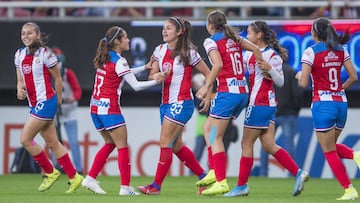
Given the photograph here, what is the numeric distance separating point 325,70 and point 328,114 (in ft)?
1.81

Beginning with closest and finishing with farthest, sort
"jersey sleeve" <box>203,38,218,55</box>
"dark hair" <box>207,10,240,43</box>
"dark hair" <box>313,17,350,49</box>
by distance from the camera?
"dark hair" <box>313,17,350,49</box> < "jersey sleeve" <box>203,38,218,55</box> < "dark hair" <box>207,10,240,43</box>

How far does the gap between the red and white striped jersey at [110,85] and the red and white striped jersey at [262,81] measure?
1.56 m

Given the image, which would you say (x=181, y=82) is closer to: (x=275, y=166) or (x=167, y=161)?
(x=167, y=161)

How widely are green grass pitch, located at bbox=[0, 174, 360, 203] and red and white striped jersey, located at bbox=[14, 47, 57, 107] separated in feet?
4.34

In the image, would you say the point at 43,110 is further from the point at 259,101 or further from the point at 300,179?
the point at 300,179

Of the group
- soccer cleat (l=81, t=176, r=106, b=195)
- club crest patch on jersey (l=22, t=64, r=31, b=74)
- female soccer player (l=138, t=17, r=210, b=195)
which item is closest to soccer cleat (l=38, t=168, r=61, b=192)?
soccer cleat (l=81, t=176, r=106, b=195)

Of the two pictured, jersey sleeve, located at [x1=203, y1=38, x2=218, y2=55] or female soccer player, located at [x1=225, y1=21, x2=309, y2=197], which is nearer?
jersey sleeve, located at [x1=203, y1=38, x2=218, y2=55]

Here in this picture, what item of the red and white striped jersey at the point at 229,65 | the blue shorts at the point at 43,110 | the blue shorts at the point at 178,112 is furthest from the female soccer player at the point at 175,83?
the blue shorts at the point at 43,110

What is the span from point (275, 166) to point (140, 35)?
3.52 metres

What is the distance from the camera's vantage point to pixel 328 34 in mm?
14117

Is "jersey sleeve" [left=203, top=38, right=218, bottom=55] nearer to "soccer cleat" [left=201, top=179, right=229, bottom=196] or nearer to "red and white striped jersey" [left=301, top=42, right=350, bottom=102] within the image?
"red and white striped jersey" [left=301, top=42, right=350, bottom=102]

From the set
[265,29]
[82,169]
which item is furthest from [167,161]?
[82,169]

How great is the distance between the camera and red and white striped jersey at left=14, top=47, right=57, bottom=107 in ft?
50.5

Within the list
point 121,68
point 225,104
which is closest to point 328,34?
point 225,104
